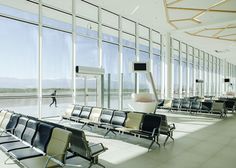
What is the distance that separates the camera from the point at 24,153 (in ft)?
11.9

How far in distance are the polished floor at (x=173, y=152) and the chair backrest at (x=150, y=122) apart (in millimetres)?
414

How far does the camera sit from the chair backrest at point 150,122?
5328 mm

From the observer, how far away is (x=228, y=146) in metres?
5.58

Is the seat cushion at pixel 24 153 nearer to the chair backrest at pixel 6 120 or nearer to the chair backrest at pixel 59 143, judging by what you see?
the chair backrest at pixel 59 143

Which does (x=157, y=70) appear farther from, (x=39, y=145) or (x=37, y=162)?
(x=37, y=162)

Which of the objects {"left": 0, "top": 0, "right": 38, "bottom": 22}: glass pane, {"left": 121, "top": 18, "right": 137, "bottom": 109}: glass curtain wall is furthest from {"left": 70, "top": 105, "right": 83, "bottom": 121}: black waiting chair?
{"left": 121, "top": 18, "right": 137, "bottom": 109}: glass curtain wall

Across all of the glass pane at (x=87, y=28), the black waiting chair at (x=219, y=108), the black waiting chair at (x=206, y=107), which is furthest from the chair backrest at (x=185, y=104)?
the glass pane at (x=87, y=28)

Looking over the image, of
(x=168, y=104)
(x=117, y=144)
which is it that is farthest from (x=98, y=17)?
(x=117, y=144)

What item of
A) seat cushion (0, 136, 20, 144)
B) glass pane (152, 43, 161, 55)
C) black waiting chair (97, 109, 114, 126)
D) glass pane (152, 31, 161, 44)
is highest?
glass pane (152, 31, 161, 44)

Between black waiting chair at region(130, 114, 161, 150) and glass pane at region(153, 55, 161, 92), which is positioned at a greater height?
glass pane at region(153, 55, 161, 92)

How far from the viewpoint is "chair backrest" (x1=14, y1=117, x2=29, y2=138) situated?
14.6 ft

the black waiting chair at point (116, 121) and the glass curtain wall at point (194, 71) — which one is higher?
the glass curtain wall at point (194, 71)

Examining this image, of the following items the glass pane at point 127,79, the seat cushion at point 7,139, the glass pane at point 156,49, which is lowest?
the seat cushion at point 7,139

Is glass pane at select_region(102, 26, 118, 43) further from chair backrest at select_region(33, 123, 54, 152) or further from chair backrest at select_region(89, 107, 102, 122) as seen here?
chair backrest at select_region(33, 123, 54, 152)
